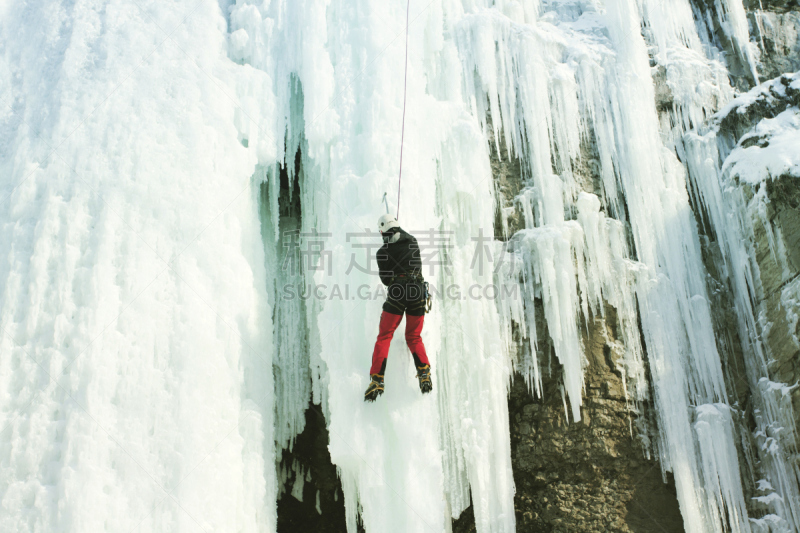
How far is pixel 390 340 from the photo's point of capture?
4141mm

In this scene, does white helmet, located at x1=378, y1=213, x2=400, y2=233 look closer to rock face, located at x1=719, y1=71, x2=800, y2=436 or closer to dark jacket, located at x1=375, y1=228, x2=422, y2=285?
dark jacket, located at x1=375, y1=228, x2=422, y2=285

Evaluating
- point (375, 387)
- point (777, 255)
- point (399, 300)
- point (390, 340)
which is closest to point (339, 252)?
point (399, 300)

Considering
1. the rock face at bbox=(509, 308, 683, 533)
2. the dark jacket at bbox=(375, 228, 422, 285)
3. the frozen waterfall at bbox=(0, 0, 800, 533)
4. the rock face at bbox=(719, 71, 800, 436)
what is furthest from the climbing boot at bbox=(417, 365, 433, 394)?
the rock face at bbox=(719, 71, 800, 436)

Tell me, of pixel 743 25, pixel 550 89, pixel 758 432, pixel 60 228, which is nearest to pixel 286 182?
pixel 60 228

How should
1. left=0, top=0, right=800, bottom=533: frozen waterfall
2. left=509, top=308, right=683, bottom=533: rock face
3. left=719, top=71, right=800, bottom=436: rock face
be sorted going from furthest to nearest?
left=509, top=308, right=683, bottom=533: rock face, left=719, top=71, right=800, bottom=436: rock face, left=0, top=0, right=800, bottom=533: frozen waterfall

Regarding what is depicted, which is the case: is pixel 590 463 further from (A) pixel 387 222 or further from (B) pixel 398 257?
(A) pixel 387 222

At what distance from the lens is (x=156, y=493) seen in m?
3.82

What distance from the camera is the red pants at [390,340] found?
4086 mm

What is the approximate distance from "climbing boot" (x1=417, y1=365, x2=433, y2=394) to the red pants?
0.13 feet

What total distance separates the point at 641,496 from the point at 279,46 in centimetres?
568

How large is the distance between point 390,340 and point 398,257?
0.65 metres

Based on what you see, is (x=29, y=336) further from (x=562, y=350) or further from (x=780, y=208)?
(x=780, y=208)

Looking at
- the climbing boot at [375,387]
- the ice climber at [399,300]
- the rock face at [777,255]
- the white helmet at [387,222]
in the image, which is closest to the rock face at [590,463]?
the rock face at [777,255]

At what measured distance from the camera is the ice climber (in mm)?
4086
